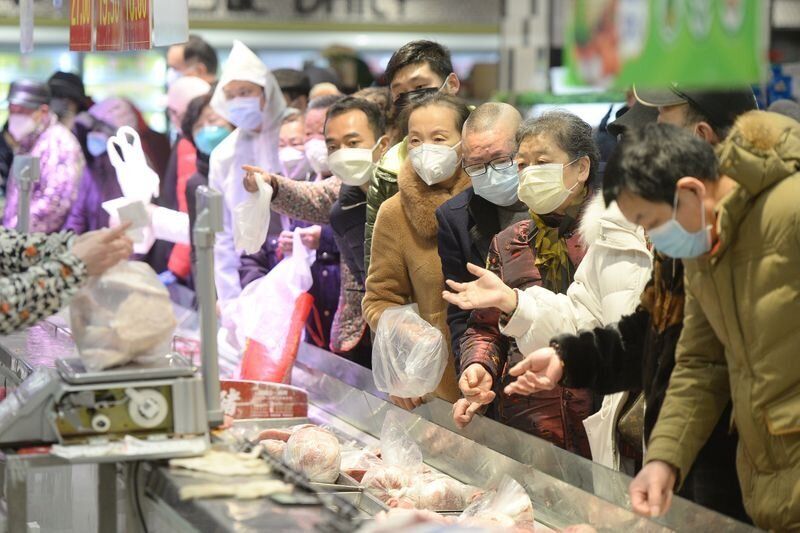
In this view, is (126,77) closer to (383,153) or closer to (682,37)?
(383,153)

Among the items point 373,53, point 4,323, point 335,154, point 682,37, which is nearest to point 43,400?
point 4,323

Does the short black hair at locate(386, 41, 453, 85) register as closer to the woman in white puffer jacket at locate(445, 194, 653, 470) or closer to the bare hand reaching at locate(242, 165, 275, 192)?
the bare hand reaching at locate(242, 165, 275, 192)

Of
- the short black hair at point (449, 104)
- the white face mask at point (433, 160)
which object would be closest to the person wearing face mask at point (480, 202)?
the white face mask at point (433, 160)

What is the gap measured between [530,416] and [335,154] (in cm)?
154

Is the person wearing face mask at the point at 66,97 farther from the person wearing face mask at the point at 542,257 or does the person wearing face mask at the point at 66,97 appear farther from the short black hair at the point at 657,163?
the short black hair at the point at 657,163

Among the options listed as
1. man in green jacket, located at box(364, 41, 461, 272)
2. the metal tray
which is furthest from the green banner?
man in green jacket, located at box(364, 41, 461, 272)

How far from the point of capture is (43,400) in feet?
9.18

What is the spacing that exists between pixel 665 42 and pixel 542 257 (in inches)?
70.9

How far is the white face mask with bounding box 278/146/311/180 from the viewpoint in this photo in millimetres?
6102

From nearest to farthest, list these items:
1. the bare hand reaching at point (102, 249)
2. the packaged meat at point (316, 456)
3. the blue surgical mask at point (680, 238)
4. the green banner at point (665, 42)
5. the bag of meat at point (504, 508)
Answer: the green banner at point (665, 42)
the blue surgical mask at point (680, 238)
the bare hand reaching at point (102, 249)
the bag of meat at point (504, 508)
the packaged meat at point (316, 456)

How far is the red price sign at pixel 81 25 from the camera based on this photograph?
4.49 meters

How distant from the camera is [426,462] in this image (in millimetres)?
3928

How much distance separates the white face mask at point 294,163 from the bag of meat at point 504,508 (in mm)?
2967

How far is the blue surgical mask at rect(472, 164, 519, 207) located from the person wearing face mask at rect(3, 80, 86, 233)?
4733 mm
